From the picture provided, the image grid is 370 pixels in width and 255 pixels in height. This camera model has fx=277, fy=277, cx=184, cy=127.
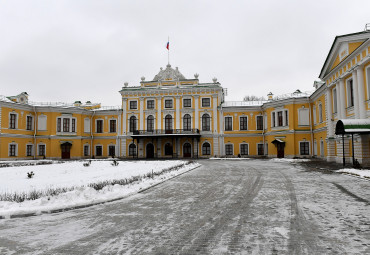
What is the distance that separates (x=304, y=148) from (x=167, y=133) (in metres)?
16.8

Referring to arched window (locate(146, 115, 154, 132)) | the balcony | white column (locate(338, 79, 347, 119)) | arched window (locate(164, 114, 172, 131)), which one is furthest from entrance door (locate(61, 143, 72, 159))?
white column (locate(338, 79, 347, 119))

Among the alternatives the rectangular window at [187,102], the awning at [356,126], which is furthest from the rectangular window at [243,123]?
the awning at [356,126]

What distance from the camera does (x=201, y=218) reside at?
18.6 feet

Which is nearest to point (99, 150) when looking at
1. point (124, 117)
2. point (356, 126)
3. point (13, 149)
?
point (124, 117)

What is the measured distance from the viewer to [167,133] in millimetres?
36781

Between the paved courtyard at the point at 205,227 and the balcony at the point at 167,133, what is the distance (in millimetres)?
27158

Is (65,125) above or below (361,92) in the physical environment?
below

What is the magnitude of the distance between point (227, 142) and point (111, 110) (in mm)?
16794

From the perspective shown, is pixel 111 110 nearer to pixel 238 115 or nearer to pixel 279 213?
pixel 238 115

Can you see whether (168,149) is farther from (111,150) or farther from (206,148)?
(111,150)

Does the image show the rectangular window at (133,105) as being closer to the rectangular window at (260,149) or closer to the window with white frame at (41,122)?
the window with white frame at (41,122)

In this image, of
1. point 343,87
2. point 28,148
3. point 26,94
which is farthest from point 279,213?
point 26,94

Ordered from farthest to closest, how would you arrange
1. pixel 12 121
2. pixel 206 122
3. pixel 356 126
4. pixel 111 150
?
pixel 111 150 < pixel 206 122 < pixel 12 121 < pixel 356 126

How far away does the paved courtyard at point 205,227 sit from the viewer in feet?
13.4
